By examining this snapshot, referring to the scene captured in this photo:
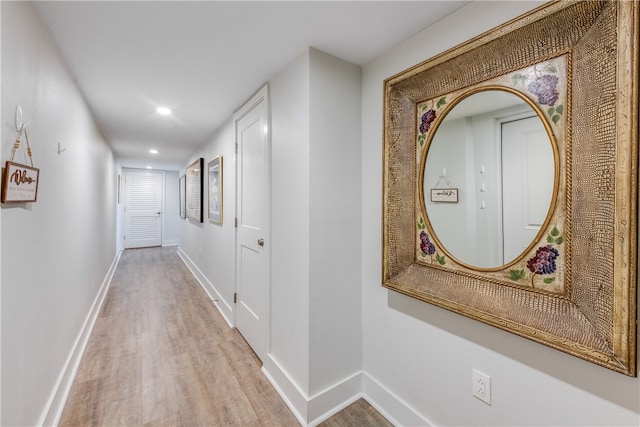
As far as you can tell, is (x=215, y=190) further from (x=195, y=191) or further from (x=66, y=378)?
(x=66, y=378)

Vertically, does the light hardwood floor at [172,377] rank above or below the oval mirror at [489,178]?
below

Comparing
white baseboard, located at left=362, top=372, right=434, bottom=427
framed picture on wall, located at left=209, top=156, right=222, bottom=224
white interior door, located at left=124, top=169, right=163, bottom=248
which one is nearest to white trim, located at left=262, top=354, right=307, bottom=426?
white baseboard, located at left=362, top=372, right=434, bottom=427

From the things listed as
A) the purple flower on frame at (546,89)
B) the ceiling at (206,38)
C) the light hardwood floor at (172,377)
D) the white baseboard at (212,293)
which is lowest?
the light hardwood floor at (172,377)

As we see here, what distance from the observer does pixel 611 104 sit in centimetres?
81

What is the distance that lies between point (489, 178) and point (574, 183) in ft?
0.95

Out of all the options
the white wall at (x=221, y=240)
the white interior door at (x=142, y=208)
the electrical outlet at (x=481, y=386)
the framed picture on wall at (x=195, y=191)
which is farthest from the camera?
the white interior door at (x=142, y=208)

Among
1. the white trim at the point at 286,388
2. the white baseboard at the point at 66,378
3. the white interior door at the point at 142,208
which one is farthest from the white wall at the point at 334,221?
the white interior door at the point at 142,208

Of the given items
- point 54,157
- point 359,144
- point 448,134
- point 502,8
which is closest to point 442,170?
point 448,134

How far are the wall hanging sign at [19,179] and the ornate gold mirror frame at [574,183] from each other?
1719mm

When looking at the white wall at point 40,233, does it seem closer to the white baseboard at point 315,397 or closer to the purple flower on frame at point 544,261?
the white baseboard at point 315,397

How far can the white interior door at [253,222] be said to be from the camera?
1956mm

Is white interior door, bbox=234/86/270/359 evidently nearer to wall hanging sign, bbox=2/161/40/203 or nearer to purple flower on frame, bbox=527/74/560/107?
wall hanging sign, bbox=2/161/40/203

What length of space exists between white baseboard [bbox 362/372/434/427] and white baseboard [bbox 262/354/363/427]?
57 mm

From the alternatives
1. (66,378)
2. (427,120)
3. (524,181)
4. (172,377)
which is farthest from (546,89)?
(66,378)
